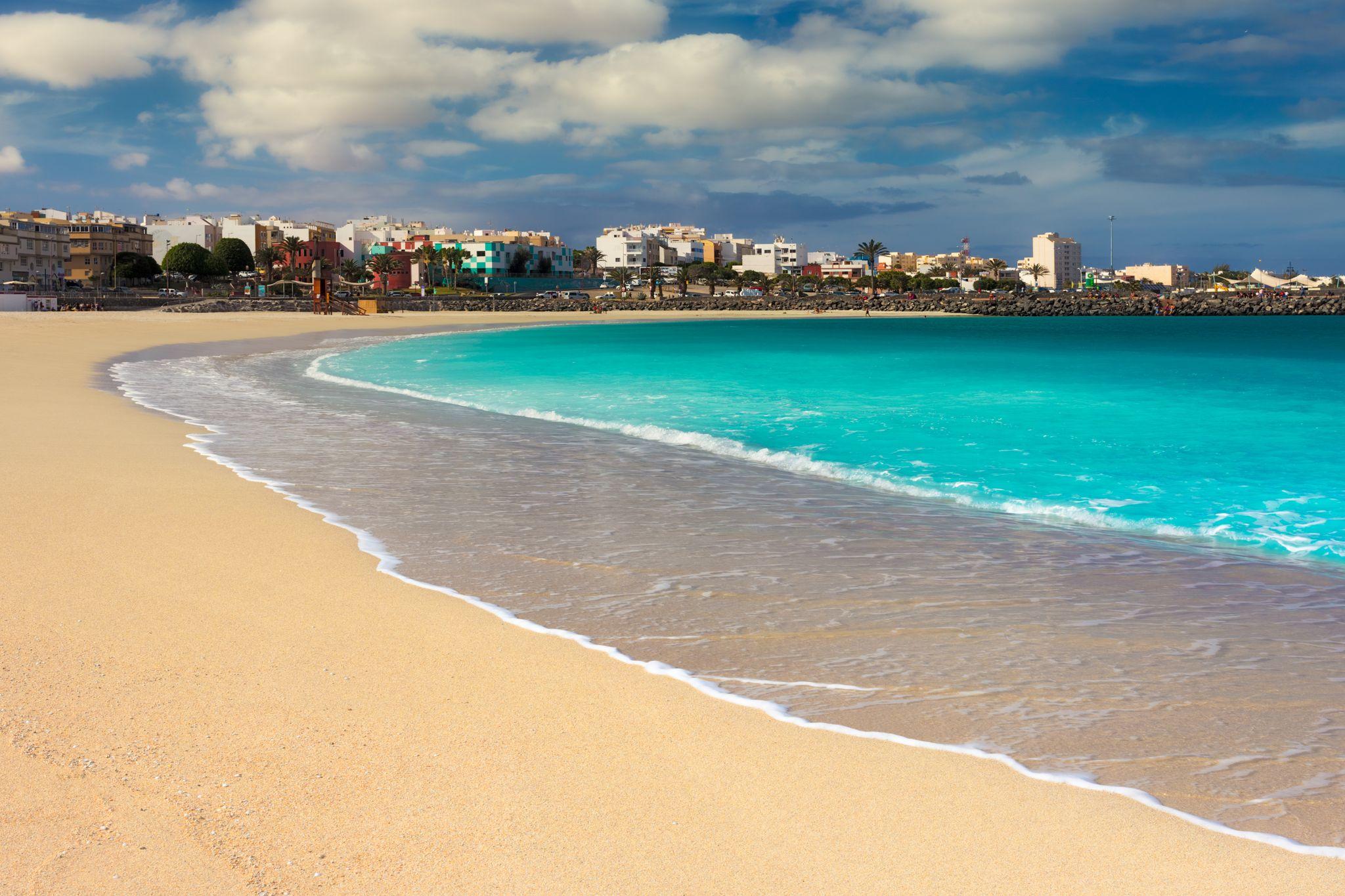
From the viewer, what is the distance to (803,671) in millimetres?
4602

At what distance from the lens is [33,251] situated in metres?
120

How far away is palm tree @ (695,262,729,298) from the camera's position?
524 ft

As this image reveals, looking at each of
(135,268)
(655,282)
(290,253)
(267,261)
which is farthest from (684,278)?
(135,268)

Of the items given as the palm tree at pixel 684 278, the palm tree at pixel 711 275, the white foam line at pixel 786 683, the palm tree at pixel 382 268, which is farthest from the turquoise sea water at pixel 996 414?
the palm tree at pixel 684 278

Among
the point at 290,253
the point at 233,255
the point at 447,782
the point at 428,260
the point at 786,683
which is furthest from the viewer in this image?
the point at 428,260

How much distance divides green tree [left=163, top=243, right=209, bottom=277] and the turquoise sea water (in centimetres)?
9302

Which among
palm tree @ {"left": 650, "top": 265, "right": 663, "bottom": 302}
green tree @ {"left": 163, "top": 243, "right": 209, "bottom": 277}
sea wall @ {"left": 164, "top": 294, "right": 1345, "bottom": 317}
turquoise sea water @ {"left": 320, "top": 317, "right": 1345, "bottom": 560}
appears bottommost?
turquoise sea water @ {"left": 320, "top": 317, "right": 1345, "bottom": 560}

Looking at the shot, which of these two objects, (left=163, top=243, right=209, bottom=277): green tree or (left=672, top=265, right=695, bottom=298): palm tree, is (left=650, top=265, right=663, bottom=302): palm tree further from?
(left=163, top=243, right=209, bottom=277): green tree

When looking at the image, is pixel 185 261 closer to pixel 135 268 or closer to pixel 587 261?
pixel 135 268

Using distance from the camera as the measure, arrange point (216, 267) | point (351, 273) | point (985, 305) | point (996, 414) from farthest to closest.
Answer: point (351, 273)
point (985, 305)
point (216, 267)
point (996, 414)

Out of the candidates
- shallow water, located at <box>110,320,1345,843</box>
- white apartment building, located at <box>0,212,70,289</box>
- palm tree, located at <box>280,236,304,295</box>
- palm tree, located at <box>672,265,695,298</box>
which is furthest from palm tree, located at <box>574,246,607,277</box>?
shallow water, located at <box>110,320,1345,843</box>

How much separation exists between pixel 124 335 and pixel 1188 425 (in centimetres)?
4043

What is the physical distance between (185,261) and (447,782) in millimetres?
139516

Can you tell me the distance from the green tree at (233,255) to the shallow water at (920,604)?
13466 cm
